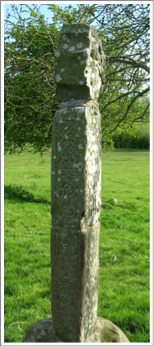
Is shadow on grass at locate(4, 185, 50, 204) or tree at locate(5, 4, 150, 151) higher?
tree at locate(5, 4, 150, 151)

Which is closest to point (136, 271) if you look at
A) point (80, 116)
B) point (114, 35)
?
point (114, 35)

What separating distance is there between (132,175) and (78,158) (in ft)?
53.9

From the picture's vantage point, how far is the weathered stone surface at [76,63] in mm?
3357

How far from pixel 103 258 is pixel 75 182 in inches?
179

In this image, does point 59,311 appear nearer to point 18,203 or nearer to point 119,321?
point 119,321

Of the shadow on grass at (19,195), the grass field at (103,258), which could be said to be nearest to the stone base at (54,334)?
the grass field at (103,258)

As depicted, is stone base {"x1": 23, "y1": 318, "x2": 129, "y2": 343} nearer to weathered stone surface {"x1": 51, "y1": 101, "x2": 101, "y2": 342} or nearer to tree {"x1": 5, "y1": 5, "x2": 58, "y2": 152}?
weathered stone surface {"x1": 51, "y1": 101, "x2": 101, "y2": 342}

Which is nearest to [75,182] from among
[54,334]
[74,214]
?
[74,214]

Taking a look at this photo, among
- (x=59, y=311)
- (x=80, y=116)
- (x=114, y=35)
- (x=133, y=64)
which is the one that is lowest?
(x=59, y=311)

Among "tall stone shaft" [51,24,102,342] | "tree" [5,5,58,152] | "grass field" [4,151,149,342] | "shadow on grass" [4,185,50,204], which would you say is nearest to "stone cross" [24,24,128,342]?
"tall stone shaft" [51,24,102,342]

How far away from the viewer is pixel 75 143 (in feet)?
10.9

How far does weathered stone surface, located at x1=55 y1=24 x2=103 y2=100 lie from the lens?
3.36 meters

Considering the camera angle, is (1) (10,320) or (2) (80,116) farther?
(1) (10,320)

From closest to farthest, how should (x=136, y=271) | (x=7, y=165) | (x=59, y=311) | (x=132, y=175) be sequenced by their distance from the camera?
(x=59, y=311) < (x=136, y=271) < (x=132, y=175) < (x=7, y=165)
